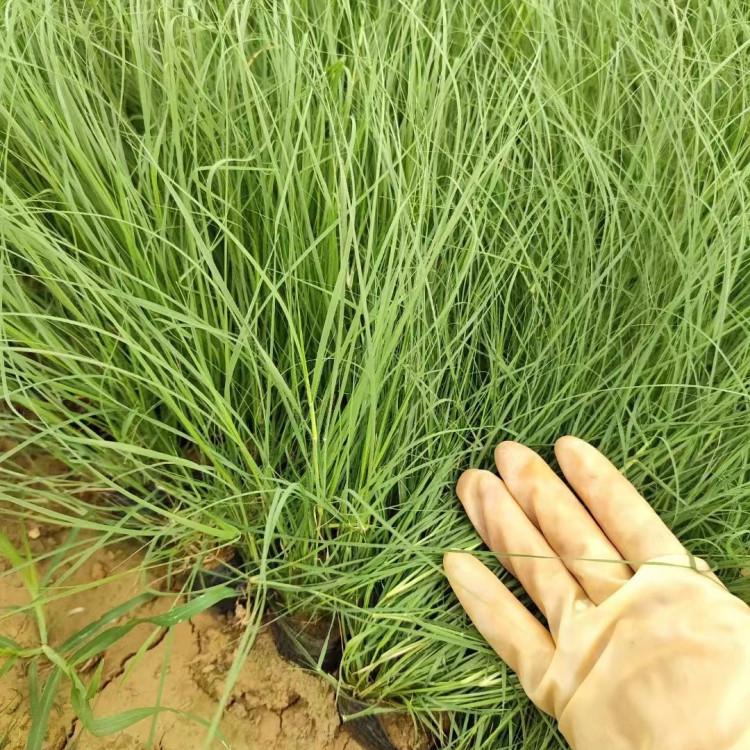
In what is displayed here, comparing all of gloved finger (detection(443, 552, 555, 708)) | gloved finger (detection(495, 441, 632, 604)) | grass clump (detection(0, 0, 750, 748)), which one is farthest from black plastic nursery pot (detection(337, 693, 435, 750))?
gloved finger (detection(495, 441, 632, 604))

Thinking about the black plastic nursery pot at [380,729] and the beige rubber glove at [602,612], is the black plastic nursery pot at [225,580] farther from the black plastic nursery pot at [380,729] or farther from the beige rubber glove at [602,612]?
the beige rubber glove at [602,612]

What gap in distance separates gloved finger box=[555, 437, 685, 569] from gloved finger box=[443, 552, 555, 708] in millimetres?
162

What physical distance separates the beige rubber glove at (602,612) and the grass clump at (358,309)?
0.16 ft

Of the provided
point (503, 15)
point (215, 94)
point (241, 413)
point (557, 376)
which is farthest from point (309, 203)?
point (503, 15)

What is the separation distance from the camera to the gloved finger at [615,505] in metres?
0.75

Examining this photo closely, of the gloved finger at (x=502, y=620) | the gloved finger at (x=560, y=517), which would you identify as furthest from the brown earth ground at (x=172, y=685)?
the gloved finger at (x=560, y=517)

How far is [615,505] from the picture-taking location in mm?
774

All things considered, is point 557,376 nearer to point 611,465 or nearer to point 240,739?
point 611,465

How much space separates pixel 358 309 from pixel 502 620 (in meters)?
0.45

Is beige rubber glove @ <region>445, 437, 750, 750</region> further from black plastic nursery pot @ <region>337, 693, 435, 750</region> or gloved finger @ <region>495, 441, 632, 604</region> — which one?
black plastic nursery pot @ <region>337, 693, 435, 750</region>

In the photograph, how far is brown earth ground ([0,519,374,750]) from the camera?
77 centimetres

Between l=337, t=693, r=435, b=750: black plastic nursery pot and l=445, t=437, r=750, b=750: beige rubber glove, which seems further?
l=337, t=693, r=435, b=750: black plastic nursery pot

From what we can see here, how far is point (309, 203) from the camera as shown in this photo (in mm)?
765

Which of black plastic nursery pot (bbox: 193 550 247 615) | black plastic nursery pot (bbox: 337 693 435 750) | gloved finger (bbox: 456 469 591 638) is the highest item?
gloved finger (bbox: 456 469 591 638)
